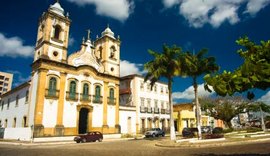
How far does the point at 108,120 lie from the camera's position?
3553 centimetres

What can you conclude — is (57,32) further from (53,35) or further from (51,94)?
(51,94)

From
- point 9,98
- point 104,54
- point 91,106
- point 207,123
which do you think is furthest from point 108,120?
point 207,123

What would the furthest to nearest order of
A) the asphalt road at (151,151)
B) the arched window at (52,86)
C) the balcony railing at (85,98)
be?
the balcony railing at (85,98)
the arched window at (52,86)
the asphalt road at (151,151)

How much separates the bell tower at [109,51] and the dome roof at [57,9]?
8270mm

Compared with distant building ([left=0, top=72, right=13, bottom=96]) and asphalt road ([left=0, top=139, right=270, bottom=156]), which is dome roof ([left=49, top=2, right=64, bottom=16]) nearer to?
asphalt road ([left=0, top=139, right=270, bottom=156])

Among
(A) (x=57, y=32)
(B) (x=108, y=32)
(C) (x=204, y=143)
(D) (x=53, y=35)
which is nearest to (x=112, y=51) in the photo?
(B) (x=108, y=32)

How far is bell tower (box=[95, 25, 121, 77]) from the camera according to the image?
3825 cm

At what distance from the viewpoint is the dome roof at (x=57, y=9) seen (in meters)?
32.8

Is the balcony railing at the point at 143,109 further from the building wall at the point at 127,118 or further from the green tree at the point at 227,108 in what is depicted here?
the green tree at the point at 227,108

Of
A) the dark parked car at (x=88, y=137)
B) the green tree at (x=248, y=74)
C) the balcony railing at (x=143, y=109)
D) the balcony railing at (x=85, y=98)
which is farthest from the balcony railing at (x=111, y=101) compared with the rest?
the green tree at (x=248, y=74)

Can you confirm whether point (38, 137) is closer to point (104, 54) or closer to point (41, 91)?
point (41, 91)

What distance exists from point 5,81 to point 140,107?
96.1 metres

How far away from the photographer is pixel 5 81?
11344cm

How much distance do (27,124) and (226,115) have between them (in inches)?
1233
